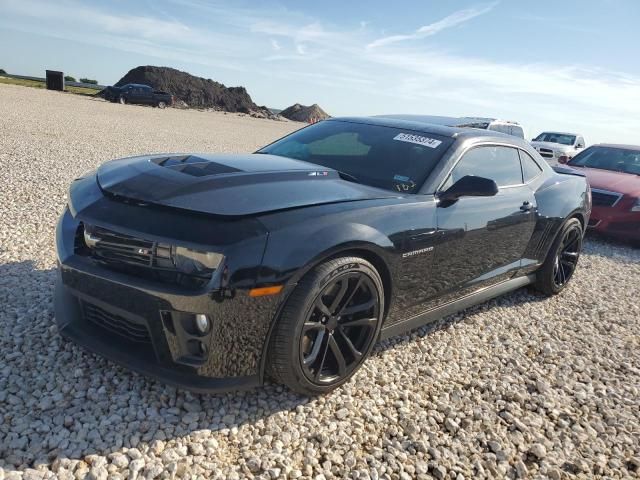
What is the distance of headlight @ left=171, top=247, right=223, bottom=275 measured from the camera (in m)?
2.21

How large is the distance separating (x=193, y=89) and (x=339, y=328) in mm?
47807

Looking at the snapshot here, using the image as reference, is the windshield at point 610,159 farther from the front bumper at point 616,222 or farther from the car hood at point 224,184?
the car hood at point 224,184

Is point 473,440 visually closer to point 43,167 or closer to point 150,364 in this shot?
point 150,364

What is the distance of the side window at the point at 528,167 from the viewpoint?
14.1 ft

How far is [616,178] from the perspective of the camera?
25.8 ft

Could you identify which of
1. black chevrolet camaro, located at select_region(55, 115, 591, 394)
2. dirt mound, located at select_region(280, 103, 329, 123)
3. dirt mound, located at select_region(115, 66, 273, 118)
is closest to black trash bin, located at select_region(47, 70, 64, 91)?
dirt mound, located at select_region(115, 66, 273, 118)

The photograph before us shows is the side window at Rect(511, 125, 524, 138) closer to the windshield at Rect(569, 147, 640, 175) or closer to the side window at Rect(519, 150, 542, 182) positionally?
the windshield at Rect(569, 147, 640, 175)

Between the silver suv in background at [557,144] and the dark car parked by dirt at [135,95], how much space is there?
22.4 meters

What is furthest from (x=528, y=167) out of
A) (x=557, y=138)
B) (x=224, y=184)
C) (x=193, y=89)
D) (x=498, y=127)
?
(x=193, y=89)

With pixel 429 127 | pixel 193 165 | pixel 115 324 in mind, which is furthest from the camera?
pixel 429 127

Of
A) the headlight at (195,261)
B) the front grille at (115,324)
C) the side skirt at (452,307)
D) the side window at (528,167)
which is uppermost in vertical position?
the side window at (528,167)

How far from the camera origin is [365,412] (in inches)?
105

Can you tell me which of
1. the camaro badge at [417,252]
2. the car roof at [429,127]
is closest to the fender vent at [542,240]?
the car roof at [429,127]

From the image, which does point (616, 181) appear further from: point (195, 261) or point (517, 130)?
point (517, 130)
